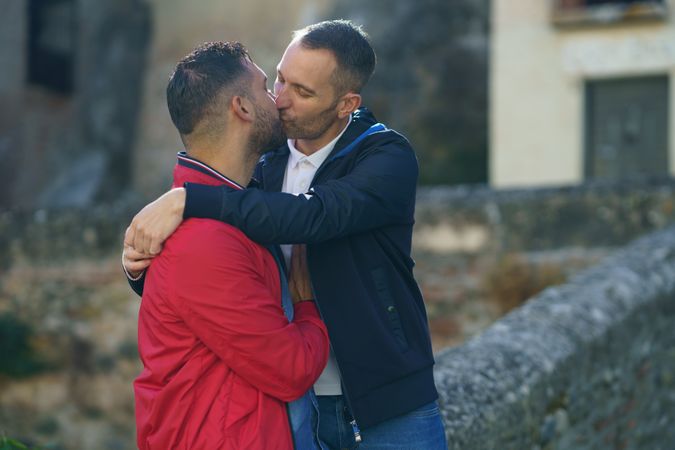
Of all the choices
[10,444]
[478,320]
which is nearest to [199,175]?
[10,444]

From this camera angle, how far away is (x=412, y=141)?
17.2 metres

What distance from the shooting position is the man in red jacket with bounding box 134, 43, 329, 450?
2223 millimetres

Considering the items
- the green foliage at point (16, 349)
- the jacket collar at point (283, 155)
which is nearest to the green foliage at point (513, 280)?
the green foliage at point (16, 349)

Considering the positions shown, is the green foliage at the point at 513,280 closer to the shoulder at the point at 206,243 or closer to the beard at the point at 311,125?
the beard at the point at 311,125

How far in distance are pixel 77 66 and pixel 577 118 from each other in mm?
9828

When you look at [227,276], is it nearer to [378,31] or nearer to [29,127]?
[378,31]

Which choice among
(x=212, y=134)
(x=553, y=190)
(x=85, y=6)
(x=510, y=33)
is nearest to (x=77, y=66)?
(x=85, y=6)

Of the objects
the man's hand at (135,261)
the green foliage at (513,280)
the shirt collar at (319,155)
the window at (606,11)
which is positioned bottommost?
the green foliage at (513,280)

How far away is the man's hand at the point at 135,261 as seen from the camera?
7.82ft

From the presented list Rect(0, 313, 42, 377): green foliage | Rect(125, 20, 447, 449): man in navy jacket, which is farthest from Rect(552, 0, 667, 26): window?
Rect(125, 20, 447, 449): man in navy jacket

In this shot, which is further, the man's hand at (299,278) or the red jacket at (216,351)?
the man's hand at (299,278)

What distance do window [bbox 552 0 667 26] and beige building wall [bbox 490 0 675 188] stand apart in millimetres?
159

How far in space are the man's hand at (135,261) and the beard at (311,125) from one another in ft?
1.62

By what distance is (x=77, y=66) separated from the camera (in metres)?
20.0
